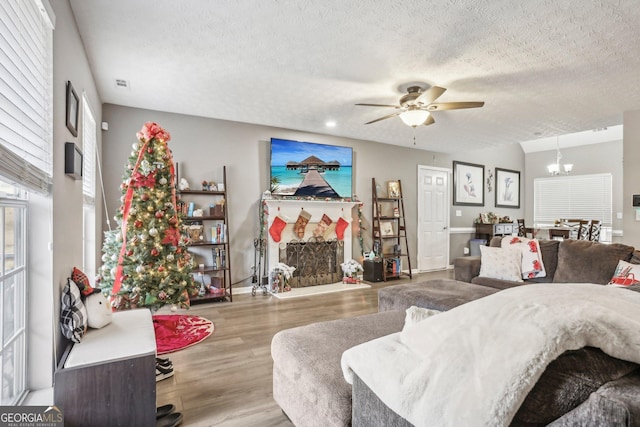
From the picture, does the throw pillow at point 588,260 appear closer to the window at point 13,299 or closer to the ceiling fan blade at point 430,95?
the ceiling fan blade at point 430,95

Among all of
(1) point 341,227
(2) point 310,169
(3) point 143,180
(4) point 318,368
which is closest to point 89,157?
(3) point 143,180

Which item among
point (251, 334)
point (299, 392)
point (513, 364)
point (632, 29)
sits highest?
point (632, 29)

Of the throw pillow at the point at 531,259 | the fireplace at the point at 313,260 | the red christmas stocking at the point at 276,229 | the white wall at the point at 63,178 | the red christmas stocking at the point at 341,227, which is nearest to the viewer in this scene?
the white wall at the point at 63,178

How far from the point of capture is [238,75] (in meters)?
3.21

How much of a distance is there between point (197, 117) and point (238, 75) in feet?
5.35

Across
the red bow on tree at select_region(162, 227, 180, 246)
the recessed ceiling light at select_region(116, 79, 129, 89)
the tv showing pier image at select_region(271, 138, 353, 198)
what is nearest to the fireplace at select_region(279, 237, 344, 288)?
the tv showing pier image at select_region(271, 138, 353, 198)

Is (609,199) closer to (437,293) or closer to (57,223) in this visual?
(437,293)

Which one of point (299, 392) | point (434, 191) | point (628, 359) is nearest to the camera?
point (628, 359)

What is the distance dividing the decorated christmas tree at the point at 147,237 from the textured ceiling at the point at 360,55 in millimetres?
796

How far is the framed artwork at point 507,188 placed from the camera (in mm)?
8178

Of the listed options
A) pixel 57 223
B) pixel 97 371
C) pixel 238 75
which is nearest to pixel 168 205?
pixel 57 223

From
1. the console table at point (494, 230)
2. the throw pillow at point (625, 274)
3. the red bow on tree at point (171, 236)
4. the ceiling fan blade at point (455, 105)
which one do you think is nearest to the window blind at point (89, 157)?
the red bow on tree at point (171, 236)

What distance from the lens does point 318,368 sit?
4.72ft

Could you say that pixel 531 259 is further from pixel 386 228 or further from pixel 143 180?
pixel 143 180
